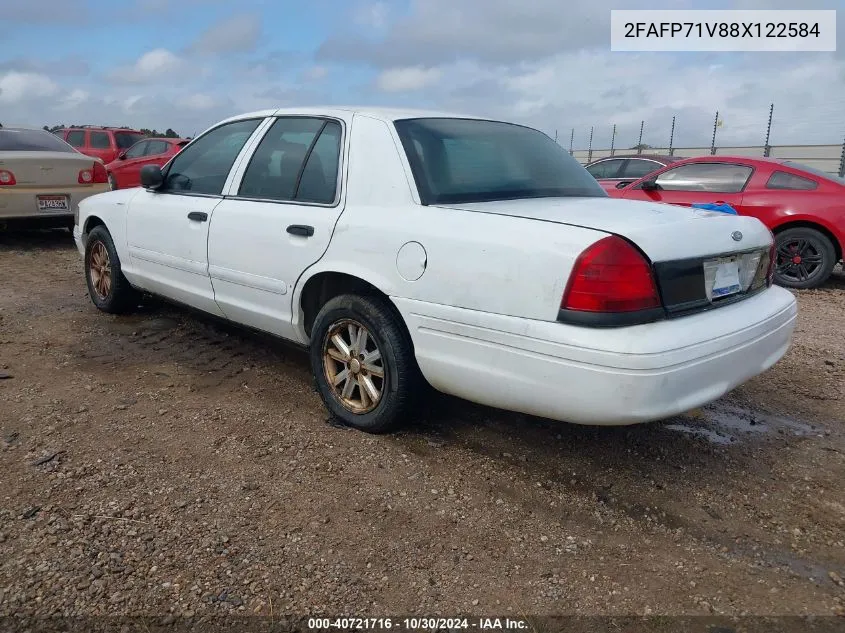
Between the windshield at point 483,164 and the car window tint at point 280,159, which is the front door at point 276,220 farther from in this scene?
the windshield at point 483,164

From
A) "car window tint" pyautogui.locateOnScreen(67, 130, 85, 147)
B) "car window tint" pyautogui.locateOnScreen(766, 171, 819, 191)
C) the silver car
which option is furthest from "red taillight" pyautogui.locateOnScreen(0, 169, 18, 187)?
"car window tint" pyautogui.locateOnScreen(67, 130, 85, 147)

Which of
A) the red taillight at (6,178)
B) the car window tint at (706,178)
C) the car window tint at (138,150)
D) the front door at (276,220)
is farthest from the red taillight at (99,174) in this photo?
the car window tint at (706,178)

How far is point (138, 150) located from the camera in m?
14.5

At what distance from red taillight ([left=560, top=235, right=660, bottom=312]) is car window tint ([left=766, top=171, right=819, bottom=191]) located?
5.78 m

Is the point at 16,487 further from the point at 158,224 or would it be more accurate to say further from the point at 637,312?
the point at 637,312

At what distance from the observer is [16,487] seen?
2.67 m

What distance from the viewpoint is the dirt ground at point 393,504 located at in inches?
84.2

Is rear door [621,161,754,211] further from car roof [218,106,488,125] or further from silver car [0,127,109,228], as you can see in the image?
silver car [0,127,109,228]

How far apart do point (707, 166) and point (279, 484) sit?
6.70 meters

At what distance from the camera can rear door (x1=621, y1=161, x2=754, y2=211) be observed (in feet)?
24.2

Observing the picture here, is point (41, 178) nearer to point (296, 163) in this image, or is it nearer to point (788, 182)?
point (296, 163)

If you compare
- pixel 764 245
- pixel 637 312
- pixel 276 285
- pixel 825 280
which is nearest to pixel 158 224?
pixel 276 285

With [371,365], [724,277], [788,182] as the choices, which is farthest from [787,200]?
[371,365]

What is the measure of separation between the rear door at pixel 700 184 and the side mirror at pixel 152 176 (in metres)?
5.21
